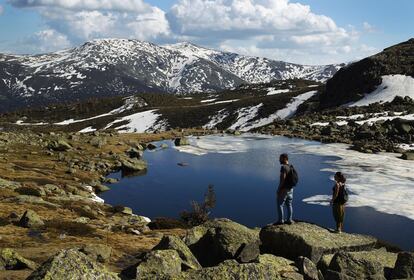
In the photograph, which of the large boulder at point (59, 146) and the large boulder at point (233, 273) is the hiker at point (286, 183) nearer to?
the large boulder at point (233, 273)

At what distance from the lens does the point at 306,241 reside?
60.0 ft

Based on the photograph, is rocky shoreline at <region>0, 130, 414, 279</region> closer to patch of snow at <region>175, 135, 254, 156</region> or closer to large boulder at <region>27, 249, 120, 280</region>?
large boulder at <region>27, 249, 120, 280</region>

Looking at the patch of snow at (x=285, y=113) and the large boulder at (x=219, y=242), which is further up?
the patch of snow at (x=285, y=113)

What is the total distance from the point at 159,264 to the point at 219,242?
14.3 feet

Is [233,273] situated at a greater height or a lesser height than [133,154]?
greater

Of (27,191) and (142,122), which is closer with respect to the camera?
(27,191)

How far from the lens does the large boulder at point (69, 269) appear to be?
9.88 metres

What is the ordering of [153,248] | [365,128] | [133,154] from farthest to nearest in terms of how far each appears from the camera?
[365,128] → [133,154] → [153,248]

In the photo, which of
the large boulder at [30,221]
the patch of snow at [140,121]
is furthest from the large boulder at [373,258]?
the patch of snow at [140,121]

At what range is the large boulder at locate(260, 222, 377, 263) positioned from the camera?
714 inches

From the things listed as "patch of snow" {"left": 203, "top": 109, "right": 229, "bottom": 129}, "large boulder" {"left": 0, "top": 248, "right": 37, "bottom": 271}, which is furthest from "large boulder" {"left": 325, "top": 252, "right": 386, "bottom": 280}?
"patch of snow" {"left": 203, "top": 109, "right": 229, "bottom": 129}

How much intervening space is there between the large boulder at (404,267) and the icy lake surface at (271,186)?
14.4 meters

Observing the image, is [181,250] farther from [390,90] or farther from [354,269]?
[390,90]

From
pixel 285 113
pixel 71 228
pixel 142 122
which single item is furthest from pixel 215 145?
pixel 142 122
